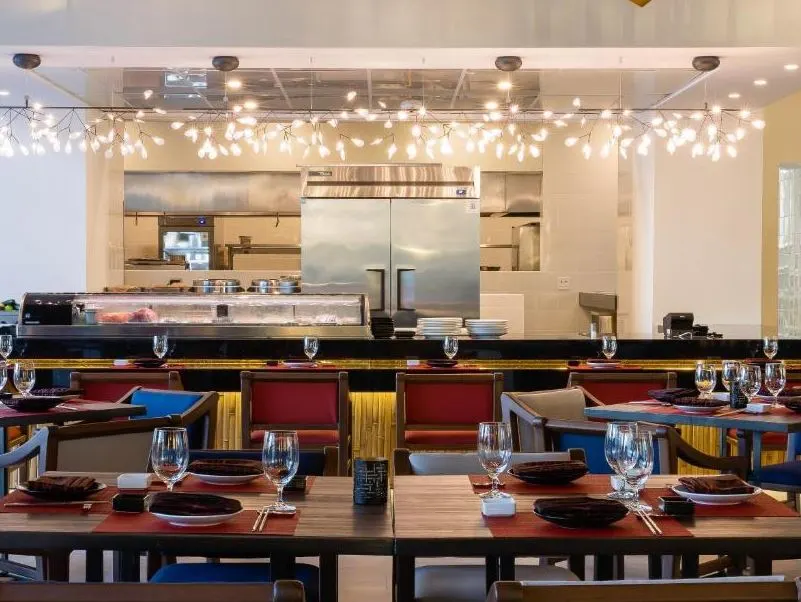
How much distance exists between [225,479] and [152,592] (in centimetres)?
127

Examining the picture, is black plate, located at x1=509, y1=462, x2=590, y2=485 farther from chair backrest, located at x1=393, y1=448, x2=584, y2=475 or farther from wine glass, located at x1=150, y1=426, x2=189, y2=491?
wine glass, located at x1=150, y1=426, x2=189, y2=491

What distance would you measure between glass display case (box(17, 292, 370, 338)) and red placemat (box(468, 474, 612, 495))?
366 centimetres

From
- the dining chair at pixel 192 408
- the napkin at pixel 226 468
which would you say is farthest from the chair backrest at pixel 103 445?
the napkin at pixel 226 468

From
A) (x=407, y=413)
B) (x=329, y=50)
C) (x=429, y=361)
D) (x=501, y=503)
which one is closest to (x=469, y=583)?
(x=501, y=503)

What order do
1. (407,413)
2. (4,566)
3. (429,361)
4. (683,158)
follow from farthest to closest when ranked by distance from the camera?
1. (683,158)
2. (429,361)
3. (407,413)
4. (4,566)

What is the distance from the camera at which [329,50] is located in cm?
707

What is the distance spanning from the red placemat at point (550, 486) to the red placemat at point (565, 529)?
32cm

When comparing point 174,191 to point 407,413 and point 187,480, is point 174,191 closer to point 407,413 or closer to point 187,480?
point 407,413

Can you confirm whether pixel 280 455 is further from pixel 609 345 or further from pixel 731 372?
pixel 609 345

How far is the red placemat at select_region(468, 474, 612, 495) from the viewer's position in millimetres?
2842

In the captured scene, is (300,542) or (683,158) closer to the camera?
(300,542)

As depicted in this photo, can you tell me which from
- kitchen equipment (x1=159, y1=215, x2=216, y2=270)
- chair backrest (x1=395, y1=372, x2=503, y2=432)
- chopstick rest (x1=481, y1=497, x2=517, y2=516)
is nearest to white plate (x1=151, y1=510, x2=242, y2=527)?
chopstick rest (x1=481, y1=497, x2=517, y2=516)

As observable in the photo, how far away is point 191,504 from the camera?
2463 mm

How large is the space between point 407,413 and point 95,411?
5.21 feet
